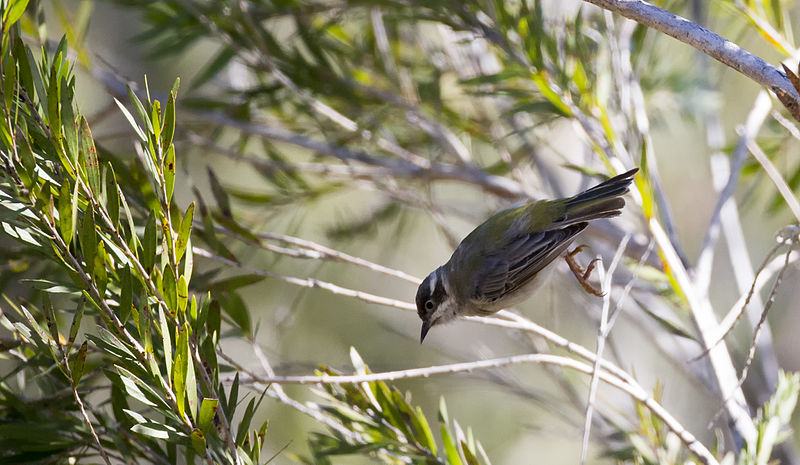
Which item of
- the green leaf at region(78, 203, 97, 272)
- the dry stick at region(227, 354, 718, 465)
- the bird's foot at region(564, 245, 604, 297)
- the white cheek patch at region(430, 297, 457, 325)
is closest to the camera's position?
the green leaf at region(78, 203, 97, 272)

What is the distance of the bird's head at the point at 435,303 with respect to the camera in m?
2.55

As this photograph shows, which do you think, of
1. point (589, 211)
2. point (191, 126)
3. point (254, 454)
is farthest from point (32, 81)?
point (191, 126)

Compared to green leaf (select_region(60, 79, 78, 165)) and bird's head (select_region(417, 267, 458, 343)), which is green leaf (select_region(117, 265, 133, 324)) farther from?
bird's head (select_region(417, 267, 458, 343))

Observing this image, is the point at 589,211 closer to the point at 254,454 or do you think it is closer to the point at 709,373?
the point at 709,373

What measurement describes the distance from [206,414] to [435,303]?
1.54m

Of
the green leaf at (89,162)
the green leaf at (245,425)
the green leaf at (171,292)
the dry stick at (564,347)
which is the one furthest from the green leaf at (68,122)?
the green leaf at (245,425)

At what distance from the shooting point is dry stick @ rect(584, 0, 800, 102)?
1147mm

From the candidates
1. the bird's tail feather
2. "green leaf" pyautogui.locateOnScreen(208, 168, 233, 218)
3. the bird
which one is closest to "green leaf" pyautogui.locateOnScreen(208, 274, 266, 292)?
"green leaf" pyautogui.locateOnScreen(208, 168, 233, 218)

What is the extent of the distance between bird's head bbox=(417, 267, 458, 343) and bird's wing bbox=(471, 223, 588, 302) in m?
0.13

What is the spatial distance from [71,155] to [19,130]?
88 mm

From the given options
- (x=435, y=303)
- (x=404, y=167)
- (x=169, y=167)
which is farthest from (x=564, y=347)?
(x=404, y=167)

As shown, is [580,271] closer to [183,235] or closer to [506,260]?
[506,260]

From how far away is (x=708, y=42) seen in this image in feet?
3.91

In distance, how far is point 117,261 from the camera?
1365 mm
